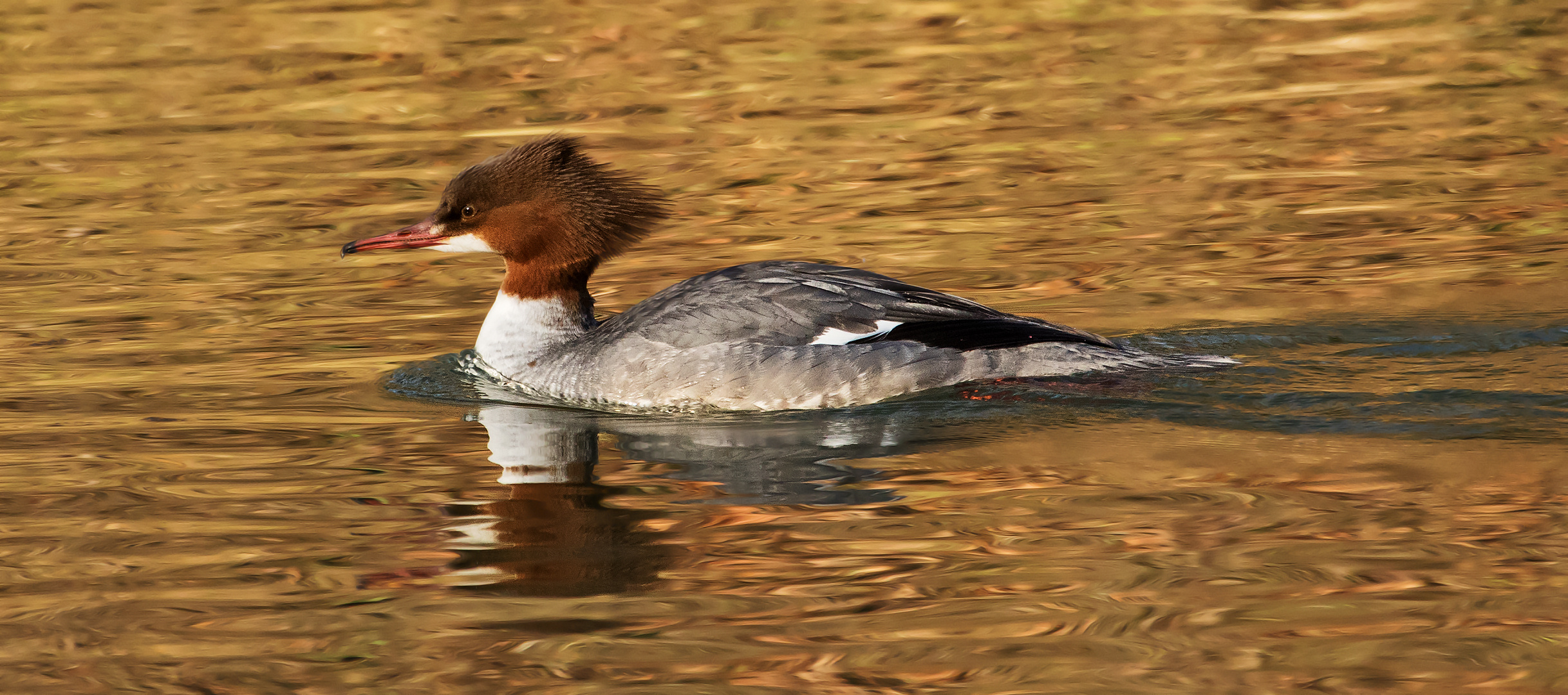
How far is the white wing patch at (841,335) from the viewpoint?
22.4 feet

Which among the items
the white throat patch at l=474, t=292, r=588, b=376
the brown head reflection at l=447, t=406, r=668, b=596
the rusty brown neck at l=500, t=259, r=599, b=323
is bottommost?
the brown head reflection at l=447, t=406, r=668, b=596

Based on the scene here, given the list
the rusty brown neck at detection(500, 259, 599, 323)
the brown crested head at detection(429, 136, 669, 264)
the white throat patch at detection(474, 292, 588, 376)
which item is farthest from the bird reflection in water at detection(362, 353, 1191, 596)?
the brown crested head at detection(429, 136, 669, 264)

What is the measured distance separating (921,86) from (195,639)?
1064cm

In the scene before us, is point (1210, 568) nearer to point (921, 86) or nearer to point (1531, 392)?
A: point (1531, 392)

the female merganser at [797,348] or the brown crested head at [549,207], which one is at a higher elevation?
the brown crested head at [549,207]

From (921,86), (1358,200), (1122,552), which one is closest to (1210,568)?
(1122,552)

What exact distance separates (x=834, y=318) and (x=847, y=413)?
1.32 feet

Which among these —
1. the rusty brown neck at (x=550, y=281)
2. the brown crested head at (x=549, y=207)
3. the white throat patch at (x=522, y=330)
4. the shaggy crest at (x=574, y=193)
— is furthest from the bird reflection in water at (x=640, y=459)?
the shaggy crest at (x=574, y=193)

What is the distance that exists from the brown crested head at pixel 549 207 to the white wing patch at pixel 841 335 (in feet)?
3.50

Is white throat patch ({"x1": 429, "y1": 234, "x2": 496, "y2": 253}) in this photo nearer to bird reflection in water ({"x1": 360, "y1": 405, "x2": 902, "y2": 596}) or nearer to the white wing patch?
bird reflection in water ({"x1": 360, "y1": 405, "x2": 902, "y2": 596})

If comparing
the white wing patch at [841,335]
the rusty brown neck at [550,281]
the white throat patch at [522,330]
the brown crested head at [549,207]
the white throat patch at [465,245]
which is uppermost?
the brown crested head at [549,207]

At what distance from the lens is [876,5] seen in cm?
1755

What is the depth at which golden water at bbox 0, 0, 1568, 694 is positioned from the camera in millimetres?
4434

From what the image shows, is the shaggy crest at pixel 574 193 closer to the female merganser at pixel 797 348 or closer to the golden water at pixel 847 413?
the female merganser at pixel 797 348
